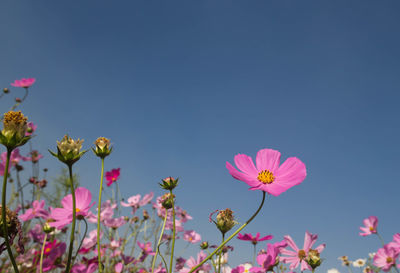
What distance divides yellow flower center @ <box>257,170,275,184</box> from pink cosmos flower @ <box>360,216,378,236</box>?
91.4 inches

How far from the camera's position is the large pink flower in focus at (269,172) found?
658mm

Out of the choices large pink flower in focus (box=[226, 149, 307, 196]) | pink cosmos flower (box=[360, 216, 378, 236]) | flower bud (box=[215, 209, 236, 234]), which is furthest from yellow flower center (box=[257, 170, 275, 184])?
pink cosmos flower (box=[360, 216, 378, 236])

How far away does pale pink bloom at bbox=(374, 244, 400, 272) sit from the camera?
1.57m

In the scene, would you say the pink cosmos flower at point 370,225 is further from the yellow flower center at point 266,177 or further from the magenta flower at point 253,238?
the yellow flower center at point 266,177

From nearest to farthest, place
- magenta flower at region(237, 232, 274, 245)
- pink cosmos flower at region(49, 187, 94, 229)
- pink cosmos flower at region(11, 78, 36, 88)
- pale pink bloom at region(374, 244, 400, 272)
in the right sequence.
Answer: pink cosmos flower at region(49, 187, 94, 229), magenta flower at region(237, 232, 274, 245), pale pink bloom at region(374, 244, 400, 272), pink cosmos flower at region(11, 78, 36, 88)

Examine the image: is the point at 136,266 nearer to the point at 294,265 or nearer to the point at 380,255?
the point at 294,265

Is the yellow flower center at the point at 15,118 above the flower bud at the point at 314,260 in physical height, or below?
above

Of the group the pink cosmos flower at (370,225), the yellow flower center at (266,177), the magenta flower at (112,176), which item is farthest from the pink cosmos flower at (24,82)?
the pink cosmos flower at (370,225)

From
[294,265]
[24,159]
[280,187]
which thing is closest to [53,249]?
[294,265]

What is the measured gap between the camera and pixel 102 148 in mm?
829

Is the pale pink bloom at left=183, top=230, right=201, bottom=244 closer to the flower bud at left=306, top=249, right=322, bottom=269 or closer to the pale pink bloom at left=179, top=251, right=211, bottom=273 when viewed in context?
the pale pink bloom at left=179, top=251, right=211, bottom=273

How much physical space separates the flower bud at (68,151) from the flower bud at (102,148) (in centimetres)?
22

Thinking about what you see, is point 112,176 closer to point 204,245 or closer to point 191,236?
→ point 191,236

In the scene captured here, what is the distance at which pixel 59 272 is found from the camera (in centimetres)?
214
